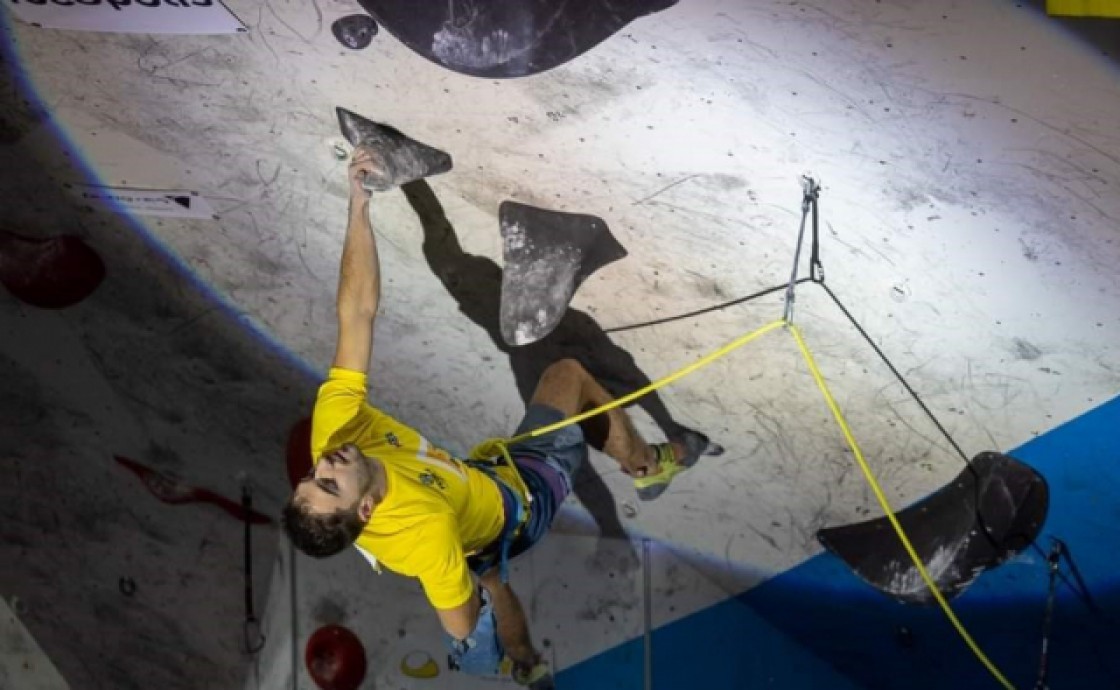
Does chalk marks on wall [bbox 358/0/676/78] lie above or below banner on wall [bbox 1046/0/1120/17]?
below

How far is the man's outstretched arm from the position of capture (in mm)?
3074

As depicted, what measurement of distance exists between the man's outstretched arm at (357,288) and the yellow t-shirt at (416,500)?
4 centimetres

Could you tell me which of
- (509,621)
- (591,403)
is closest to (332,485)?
(591,403)

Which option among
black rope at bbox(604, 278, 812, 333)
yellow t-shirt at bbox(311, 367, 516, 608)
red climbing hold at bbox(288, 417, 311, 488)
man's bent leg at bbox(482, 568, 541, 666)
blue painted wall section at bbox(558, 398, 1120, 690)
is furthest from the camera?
red climbing hold at bbox(288, 417, 311, 488)

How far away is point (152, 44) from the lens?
2992 millimetres

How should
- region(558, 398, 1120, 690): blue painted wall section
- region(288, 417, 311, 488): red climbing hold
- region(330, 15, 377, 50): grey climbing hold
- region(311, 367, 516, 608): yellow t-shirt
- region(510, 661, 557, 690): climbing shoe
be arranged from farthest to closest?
1. region(288, 417, 311, 488): red climbing hold
2. region(510, 661, 557, 690): climbing shoe
3. region(558, 398, 1120, 690): blue painted wall section
4. region(311, 367, 516, 608): yellow t-shirt
5. region(330, 15, 377, 50): grey climbing hold

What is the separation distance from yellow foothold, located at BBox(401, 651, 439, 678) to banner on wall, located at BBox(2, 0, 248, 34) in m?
1.96

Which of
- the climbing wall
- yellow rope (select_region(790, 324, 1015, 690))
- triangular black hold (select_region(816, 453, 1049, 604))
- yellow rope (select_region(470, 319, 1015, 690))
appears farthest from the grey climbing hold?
triangular black hold (select_region(816, 453, 1049, 604))

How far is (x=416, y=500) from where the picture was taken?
3000 millimetres

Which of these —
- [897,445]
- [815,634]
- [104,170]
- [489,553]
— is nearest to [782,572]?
[815,634]

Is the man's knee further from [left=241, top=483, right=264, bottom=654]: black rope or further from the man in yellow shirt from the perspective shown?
[left=241, top=483, right=264, bottom=654]: black rope

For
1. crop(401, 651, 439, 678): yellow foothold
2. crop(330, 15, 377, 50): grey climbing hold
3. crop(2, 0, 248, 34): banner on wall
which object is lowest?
crop(401, 651, 439, 678): yellow foothold

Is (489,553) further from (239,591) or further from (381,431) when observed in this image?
(239,591)

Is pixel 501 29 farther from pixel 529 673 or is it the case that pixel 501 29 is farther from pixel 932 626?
pixel 932 626
